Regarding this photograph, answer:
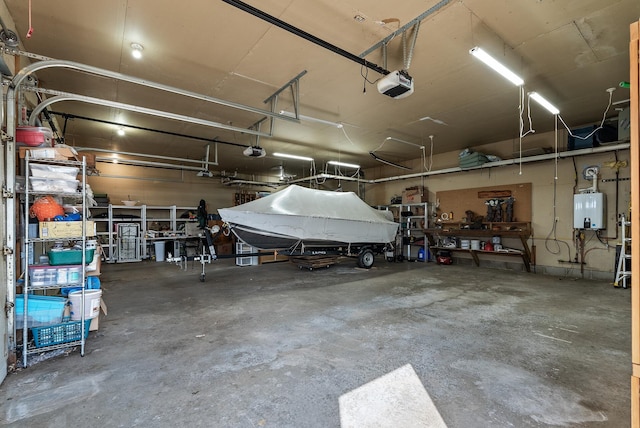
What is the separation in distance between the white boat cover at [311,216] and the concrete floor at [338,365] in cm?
145

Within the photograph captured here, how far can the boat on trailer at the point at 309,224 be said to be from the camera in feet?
18.8

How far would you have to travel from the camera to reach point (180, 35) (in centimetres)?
350

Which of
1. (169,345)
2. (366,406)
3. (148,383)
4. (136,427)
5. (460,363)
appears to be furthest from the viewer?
(169,345)

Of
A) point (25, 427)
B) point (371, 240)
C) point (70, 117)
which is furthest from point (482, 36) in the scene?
point (70, 117)

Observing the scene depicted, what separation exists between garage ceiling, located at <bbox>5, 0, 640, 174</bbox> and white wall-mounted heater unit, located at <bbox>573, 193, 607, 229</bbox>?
1829 millimetres

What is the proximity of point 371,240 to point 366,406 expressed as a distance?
19.2ft

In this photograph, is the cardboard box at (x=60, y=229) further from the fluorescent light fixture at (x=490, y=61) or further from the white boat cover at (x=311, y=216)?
the fluorescent light fixture at (x=490, y=61)

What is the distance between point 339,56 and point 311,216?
126 inches

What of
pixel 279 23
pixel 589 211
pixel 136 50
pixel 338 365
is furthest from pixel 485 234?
pixel 136 50

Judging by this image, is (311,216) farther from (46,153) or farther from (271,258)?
(46,153)

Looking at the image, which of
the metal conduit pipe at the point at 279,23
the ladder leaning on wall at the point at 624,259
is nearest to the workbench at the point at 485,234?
the ladder leaning on wall at the point at 624,259

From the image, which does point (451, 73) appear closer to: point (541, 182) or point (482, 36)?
point (482, 36)

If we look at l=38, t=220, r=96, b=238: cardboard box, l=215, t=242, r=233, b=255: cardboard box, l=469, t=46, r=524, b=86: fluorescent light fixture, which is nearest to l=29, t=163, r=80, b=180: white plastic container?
l=38, t=220, r=96, b=238: cardboard box

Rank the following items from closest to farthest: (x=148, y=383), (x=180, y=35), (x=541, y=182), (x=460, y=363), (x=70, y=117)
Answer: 1. (x=148, y=383)
2. (x=460, y=363)
3. (x=180, y=35)
4. (x=70, y=117)
5. (x=541, y=182)
